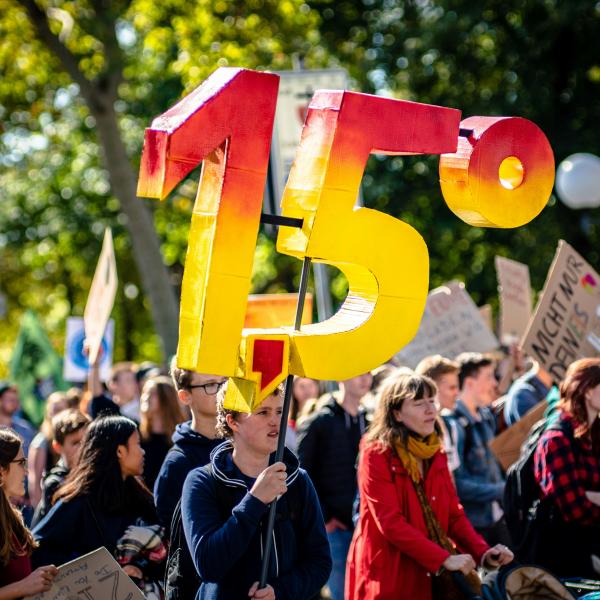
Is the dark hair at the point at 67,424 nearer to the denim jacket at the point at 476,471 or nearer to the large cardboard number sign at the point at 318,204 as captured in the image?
the large cardboard number sign at the point at 318,204

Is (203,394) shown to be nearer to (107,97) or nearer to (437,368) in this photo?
(437,368)

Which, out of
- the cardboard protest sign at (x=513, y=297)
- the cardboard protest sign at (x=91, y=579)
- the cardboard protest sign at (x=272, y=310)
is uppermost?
the cardboard protest sign at (x=513, y=297)

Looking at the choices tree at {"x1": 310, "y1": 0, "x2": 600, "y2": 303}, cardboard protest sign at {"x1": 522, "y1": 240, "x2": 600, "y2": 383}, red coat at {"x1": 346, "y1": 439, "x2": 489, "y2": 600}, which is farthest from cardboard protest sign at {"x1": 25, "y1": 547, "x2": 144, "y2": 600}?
tree at {"x1": 310, "y1": 0, "x2": 600, "y2": 303}

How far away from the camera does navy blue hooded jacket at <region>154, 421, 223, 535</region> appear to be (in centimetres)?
502

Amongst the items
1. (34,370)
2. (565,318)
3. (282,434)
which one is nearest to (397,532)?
(282,434)

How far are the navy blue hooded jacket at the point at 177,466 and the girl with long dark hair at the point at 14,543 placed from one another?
0.64 metres

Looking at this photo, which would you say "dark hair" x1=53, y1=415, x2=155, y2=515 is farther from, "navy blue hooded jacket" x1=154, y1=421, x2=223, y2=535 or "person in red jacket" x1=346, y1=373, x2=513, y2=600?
"person in red jacket" x1=346, y1=373, x2=513, y2=600

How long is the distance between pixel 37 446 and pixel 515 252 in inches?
482

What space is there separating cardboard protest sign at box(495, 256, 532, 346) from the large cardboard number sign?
20.1ft

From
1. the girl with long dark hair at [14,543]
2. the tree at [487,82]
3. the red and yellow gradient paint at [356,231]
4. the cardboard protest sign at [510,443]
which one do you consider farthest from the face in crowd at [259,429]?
the tree at [487,82]

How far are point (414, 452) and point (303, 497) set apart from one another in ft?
3.78

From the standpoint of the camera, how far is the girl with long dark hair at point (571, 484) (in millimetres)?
5738

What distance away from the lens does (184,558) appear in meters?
4.37

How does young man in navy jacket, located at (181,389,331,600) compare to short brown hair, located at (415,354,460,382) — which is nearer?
young man in navy jacket, located at (181,389,331,600)
